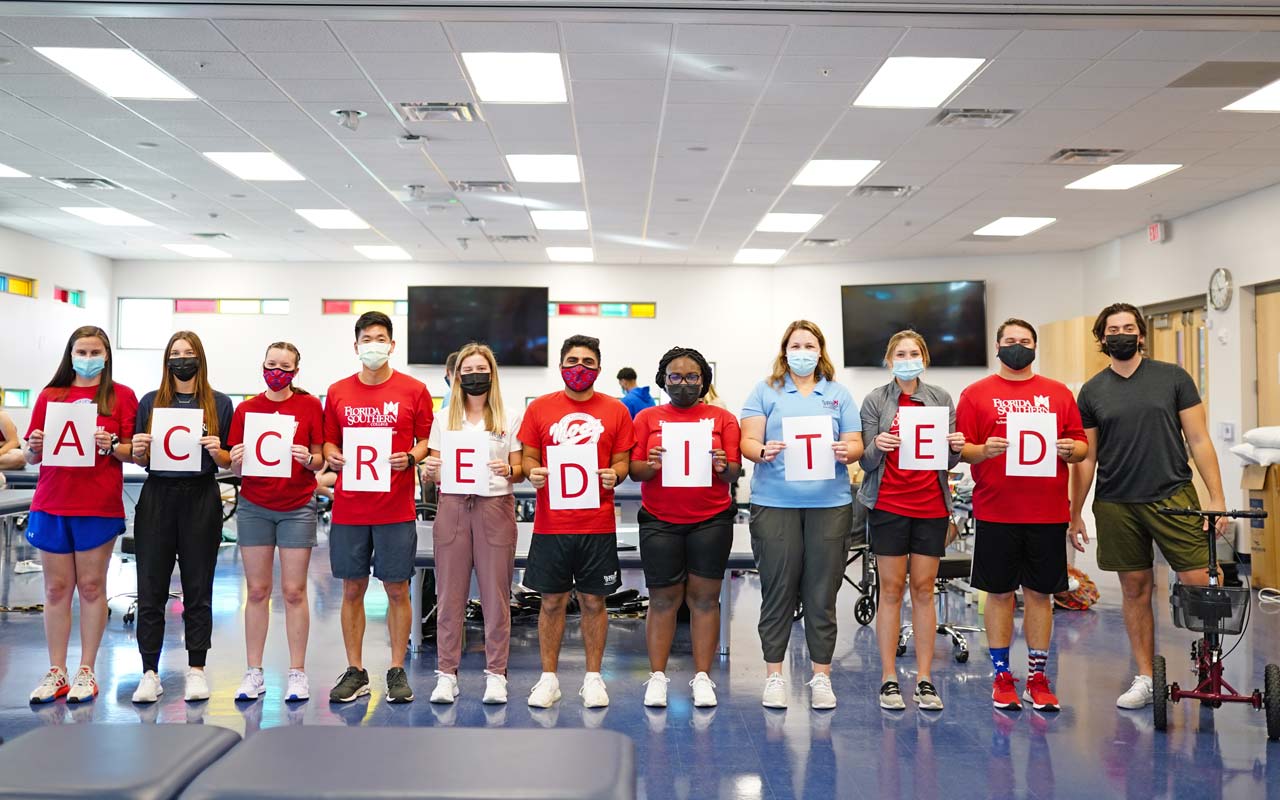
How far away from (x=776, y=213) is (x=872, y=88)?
13.6 feet

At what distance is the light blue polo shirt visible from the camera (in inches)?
166

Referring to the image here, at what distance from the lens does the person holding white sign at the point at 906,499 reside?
4238 millimetres

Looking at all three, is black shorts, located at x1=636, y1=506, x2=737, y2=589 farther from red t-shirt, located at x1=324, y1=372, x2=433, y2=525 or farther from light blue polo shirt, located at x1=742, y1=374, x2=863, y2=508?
red t-shirt, located at x1=324, y1=372, x2=433, y2=525

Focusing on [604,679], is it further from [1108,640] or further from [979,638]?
[1108,640]

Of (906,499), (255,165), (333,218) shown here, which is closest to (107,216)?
(333,218)

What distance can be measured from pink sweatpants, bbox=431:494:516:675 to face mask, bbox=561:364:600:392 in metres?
0.56

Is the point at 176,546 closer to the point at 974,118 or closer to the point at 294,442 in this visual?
the point at 294,442

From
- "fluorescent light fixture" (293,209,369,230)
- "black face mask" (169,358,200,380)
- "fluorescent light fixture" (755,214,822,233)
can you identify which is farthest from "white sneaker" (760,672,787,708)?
"fluorescent light fixture" (293,209,369,230)

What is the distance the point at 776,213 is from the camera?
10719 mm

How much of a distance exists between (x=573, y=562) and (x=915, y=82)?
13.3 feet

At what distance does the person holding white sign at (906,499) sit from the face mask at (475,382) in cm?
166

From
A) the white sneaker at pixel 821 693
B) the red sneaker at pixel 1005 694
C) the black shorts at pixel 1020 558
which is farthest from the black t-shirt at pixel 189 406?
the red sneaker at pixel 1005 694

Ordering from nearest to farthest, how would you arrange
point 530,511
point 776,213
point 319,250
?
point 530,511, point 776,213, point 319,250

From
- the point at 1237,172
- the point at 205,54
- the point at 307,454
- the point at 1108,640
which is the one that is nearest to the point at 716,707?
the point at 307,454
